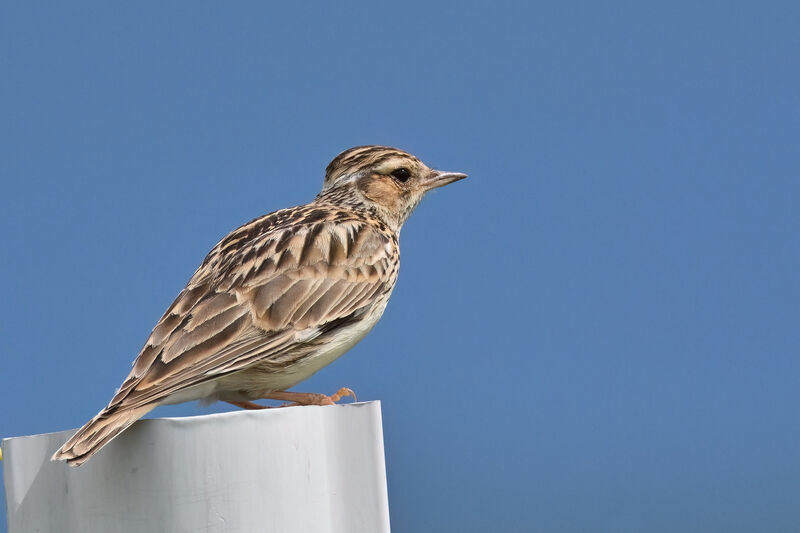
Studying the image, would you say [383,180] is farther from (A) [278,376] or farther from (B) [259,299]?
(A) [278,376]

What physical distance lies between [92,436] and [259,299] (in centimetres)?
214

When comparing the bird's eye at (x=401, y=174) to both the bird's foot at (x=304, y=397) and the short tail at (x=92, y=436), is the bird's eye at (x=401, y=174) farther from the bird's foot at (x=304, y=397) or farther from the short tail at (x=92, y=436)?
the short tail at (x=92, y=436)

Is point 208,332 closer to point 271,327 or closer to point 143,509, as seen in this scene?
point 271,327

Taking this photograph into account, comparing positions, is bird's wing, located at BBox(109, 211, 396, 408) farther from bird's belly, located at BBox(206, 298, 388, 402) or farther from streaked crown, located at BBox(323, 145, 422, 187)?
streaked crown, located at BBox(323, 145, 422, 187)

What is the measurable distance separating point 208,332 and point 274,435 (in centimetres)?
163

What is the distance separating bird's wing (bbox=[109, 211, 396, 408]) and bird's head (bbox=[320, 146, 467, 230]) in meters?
0.90

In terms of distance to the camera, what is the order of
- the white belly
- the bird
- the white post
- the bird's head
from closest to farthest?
the white post
the bird
the white belly
the bird's head

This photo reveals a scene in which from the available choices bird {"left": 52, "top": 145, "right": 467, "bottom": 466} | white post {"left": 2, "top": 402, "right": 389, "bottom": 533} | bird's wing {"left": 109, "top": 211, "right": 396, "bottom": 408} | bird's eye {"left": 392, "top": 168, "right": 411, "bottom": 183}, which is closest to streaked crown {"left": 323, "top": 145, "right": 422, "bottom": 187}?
bird's eye {"left": 392, "top": 168, "right": 411, "bottom": 183}

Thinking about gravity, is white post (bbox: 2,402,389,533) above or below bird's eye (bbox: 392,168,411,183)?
below

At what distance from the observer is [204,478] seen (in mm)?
3930

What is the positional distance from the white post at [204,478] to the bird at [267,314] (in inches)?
8.6

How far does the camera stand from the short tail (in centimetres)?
394

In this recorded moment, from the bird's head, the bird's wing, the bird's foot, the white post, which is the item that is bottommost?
the white post

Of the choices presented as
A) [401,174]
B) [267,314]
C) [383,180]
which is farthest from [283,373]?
[401,174]
